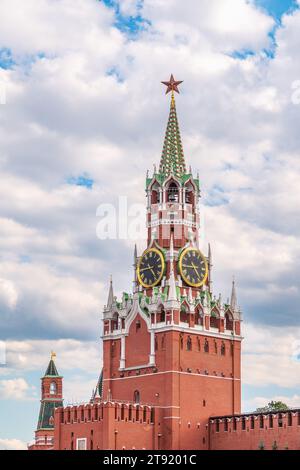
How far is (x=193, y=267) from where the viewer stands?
14850cm

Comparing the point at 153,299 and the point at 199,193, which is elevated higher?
the point at 199,193

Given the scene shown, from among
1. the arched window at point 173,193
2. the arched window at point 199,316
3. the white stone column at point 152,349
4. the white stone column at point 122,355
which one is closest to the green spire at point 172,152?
the arched window at point 173,193

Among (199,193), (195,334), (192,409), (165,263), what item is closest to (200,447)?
(192,409)

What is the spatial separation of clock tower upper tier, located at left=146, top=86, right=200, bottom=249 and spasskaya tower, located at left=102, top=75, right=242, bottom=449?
14 cm

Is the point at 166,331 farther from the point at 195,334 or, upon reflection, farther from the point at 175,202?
the point at 175,202

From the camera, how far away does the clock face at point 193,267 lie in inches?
5792

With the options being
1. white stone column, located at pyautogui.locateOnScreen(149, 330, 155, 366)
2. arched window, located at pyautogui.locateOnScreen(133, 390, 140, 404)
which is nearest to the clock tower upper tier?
white stone column, located at pyautogui.locateOnScreen(149, 330, 155, 366)

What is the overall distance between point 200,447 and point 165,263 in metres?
24.4

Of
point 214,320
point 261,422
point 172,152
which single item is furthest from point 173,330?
point 172,152

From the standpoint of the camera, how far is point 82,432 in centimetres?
Result: 13712

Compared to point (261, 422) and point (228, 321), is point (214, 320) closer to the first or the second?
point (228, 321)
